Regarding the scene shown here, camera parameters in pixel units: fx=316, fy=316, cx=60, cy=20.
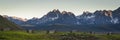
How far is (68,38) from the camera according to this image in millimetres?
104500

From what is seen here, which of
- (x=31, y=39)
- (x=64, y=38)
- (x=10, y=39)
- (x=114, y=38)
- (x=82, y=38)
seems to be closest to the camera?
(x=10, y=39)

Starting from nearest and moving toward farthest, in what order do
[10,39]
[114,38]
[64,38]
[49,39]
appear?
1. [10,39]
2. [49,39]
3. [64,38]
4. [114,38]

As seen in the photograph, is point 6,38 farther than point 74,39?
No

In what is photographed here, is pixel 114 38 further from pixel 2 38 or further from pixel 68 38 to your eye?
pixel 2 38

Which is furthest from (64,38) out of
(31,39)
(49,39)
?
(31,39)

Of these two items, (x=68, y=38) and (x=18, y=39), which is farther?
(x=68, y=38)

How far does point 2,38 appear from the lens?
84.1m

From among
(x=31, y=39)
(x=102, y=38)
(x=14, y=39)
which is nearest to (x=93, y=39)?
(x=102, y=38)

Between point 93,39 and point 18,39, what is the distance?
38870 millimetres

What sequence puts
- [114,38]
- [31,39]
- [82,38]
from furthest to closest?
[114,38]
[82,38]
[31,39]

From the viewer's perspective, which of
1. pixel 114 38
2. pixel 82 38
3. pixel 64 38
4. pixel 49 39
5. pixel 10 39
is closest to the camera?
pixel 10 39

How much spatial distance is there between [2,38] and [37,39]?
40.1ft

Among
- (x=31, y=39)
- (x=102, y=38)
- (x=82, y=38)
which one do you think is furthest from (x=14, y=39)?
(x=102, y=38)

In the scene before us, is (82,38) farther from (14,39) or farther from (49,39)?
(14,39)
